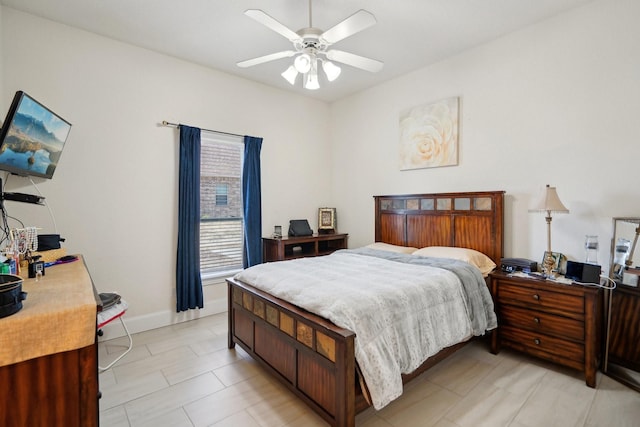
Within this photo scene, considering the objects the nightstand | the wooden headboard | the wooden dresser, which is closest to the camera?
the nightstand

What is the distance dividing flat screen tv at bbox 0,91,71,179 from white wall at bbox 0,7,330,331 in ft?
1.46

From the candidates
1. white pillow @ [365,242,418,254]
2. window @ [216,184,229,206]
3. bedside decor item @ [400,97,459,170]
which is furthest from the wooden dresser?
bedside decor item @ [400,97,459,170]

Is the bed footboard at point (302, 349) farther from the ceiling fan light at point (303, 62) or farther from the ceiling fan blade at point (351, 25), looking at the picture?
the ceiling fan blade at point (351, 25)

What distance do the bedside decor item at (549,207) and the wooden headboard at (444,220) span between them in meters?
0.44

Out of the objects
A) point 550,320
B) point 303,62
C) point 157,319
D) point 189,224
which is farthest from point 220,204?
point 550,320

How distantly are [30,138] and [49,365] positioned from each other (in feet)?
5.98

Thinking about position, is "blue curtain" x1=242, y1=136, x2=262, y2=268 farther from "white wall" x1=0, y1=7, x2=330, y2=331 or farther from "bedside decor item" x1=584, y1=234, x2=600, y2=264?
"bedside decor item" x1=584, y1=234, x2=600, y2=264

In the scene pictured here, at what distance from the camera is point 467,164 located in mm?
3445

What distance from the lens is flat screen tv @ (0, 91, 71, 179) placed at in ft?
6.25

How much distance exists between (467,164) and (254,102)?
2875mm

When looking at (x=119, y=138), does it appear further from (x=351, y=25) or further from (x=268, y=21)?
(x=351, y=25)

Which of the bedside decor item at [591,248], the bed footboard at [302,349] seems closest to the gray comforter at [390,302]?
the bed footboard at [302,349]

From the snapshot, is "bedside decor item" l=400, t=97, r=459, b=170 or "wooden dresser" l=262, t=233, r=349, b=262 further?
"wooden dresser" l=262, t=233, r=349, b=262

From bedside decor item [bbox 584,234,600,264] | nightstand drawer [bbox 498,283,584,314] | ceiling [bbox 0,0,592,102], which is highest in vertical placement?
ceiling [bbox 0,0,592,102]
